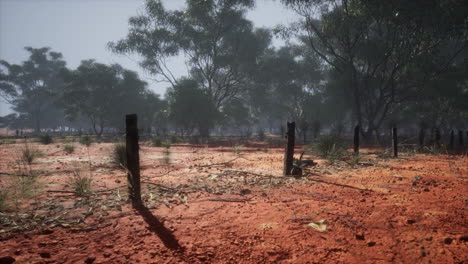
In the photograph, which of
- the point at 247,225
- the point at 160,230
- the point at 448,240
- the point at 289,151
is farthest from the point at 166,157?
the point at 448,240

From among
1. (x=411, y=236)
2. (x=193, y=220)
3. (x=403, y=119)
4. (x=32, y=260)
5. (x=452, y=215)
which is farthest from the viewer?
(x=403, y=119)

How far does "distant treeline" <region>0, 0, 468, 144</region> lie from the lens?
17469mm

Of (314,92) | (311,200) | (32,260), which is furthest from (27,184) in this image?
(314,92)

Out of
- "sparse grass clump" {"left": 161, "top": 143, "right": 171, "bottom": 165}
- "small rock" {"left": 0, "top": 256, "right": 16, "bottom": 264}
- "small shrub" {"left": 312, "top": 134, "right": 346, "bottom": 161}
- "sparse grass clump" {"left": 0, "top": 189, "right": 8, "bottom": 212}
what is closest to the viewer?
"small rock" {"left": 0, "top": 256, "right": 16, "bottom": 264}

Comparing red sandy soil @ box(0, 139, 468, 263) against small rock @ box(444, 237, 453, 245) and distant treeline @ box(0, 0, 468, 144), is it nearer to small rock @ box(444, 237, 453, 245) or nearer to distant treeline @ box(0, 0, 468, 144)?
small rock @ box(444, 237, 453, 245)

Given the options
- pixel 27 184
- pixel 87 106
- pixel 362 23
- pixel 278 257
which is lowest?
pixel 278 257

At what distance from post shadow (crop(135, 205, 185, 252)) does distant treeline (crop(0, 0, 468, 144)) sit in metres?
18.7

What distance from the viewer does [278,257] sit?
2.55 meters

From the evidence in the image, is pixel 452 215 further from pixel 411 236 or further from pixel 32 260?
pixel 32 260

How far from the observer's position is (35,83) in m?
55.8

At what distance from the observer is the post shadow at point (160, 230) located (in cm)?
284

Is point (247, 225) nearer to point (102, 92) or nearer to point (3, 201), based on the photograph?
point (3, 201)

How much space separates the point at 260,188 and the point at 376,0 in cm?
1677

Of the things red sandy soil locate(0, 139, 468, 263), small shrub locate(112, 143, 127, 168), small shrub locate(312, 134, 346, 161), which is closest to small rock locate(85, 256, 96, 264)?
red sandy soil locate(0, 139, 468, 263)
